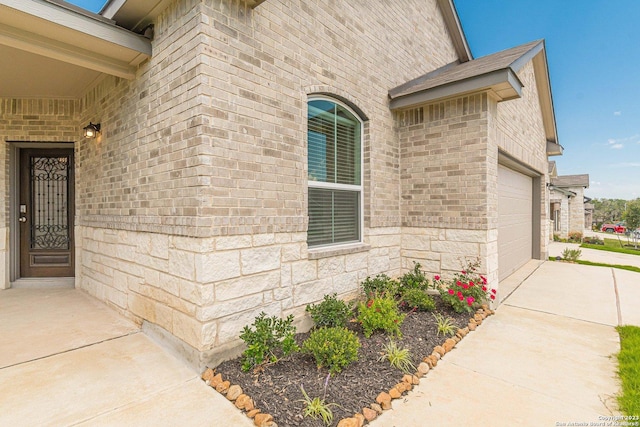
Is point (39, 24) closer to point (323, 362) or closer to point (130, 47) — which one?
point (130, 47)

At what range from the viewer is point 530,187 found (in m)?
9.41

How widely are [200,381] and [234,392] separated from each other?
437 millimetres

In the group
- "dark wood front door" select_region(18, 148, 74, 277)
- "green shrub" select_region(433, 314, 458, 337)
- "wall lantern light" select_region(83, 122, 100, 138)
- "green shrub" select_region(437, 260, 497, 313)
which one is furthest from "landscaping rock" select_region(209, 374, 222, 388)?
"dark wood front door" select_region(18, 148, 74, 277)

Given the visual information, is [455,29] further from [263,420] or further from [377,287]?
[263,420]

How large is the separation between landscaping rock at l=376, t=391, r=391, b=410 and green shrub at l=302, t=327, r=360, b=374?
1.47 ft

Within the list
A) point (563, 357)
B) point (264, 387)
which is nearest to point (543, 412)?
point (563, 357)

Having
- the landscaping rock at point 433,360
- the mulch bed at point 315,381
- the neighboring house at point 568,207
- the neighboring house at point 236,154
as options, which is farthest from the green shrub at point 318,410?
the neighboring house at point 568,207

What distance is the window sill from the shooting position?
4.04m

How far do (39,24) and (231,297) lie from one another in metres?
3.22

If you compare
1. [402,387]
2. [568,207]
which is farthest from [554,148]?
[568,207]

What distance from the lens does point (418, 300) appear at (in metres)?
4.58

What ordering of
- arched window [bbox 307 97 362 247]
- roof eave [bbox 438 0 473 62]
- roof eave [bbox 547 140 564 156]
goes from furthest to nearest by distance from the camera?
roof eave [bbox 547 140 564 156] → roof eave [bbox 438 0 473 62] → arched window [bbox 307 97 362 247]

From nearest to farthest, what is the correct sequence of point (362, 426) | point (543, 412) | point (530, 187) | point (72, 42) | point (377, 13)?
point (362, 426) → point (543, 412) → point (72, 42) → point (377, 13) → point (530, 187)

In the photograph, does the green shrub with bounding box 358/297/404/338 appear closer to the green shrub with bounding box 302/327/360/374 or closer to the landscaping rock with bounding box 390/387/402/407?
the green shrub with bounding box 302/327/360/374
